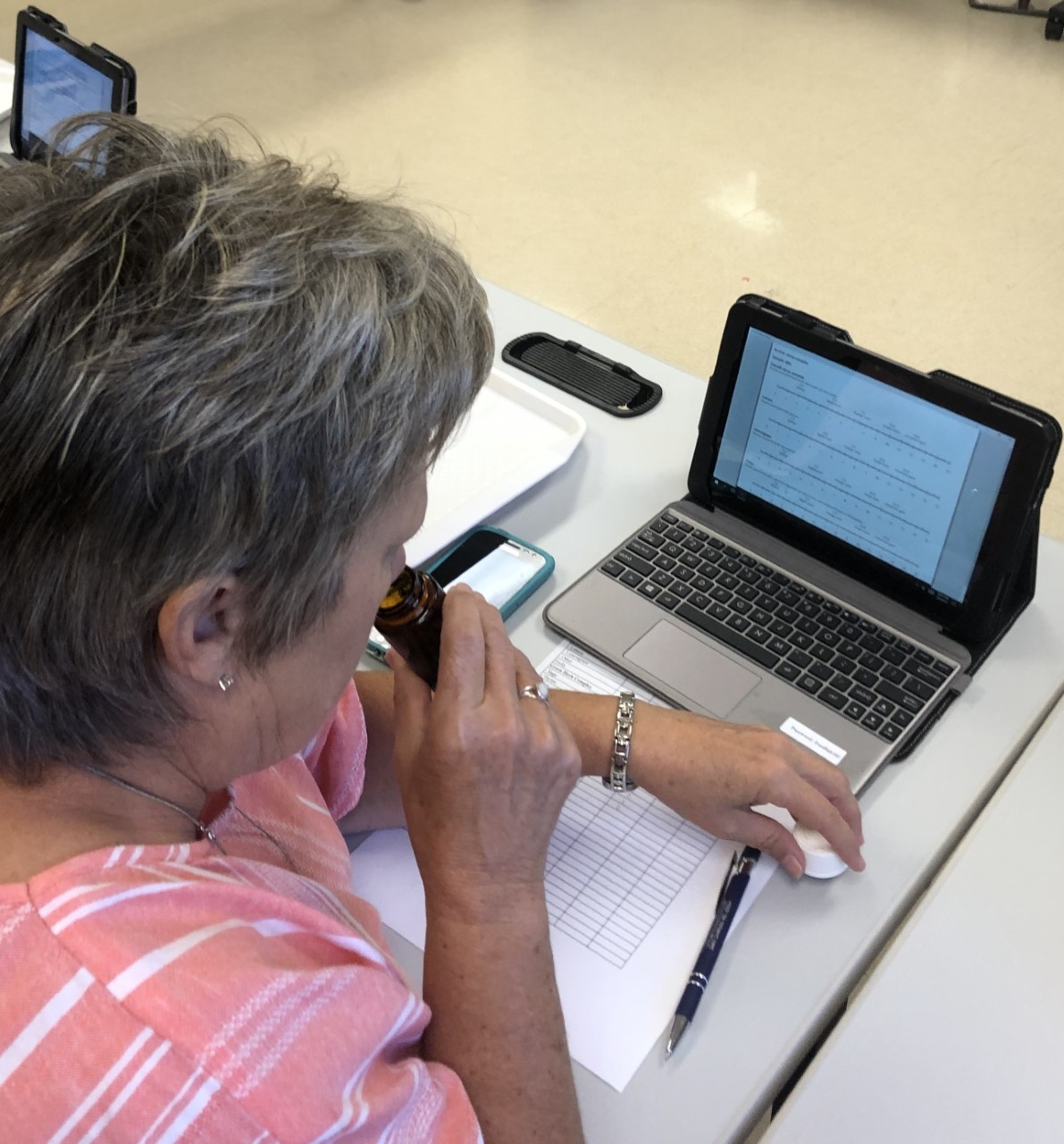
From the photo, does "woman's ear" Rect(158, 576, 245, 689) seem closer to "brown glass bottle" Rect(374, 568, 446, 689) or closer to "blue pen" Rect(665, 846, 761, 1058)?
"brown glass bottle" Rect(374, 568, 446, 689)

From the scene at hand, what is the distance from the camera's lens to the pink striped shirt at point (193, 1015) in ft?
1.53

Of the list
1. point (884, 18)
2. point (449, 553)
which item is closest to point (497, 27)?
point (884, 18)

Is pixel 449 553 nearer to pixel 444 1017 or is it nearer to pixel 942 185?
pixel 444 1017

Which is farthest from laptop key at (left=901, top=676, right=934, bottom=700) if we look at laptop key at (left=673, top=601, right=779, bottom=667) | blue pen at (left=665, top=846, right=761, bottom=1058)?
blue pen at (left=665, top=846, right=761, bottom=1058)

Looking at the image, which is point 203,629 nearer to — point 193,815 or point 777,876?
point 193,815

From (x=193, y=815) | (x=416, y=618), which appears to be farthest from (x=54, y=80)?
(x=193, y=815)

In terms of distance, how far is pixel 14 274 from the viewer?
478mm

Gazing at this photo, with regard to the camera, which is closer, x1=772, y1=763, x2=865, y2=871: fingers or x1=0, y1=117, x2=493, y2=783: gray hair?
x1=0, y1=117, x2=493, y2=783: gray hair

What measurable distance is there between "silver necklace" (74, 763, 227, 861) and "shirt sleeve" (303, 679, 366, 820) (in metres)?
0.17

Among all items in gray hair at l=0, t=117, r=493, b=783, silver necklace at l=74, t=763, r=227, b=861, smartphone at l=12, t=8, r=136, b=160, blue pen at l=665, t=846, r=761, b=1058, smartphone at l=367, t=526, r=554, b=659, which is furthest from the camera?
smartphone at l=12, t=8, r=136, b=160

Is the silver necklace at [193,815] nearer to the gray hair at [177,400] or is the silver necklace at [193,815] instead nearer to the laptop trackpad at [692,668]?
the gray hair at [177,400]

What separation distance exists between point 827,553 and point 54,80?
1.31m

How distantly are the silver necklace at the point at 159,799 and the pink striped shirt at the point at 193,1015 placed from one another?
0.04 m

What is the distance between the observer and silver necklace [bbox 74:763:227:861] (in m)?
0.58
